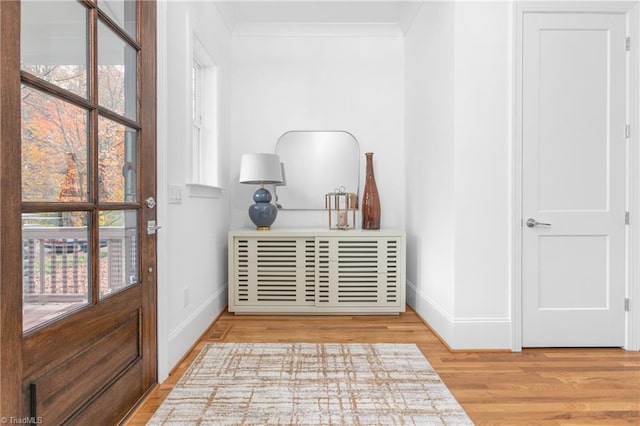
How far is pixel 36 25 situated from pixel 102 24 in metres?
0.41

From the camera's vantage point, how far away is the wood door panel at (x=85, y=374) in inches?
47.8

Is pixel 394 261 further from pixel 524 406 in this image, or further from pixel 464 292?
pixel 524 406

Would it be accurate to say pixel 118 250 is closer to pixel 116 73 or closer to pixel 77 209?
pixel 77 209

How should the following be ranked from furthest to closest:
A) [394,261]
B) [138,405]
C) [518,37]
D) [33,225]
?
[394,261] → [518,37] → [138,405] → [33,225]

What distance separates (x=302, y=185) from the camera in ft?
12.4

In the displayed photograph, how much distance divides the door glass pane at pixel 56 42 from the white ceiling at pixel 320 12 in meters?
2.03

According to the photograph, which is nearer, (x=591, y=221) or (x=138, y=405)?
(x=138, y=405)

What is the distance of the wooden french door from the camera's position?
109 cm

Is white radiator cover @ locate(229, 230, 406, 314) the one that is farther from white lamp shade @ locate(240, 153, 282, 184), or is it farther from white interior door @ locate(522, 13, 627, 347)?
white interior door @ locate(522, 13, 627, 347)

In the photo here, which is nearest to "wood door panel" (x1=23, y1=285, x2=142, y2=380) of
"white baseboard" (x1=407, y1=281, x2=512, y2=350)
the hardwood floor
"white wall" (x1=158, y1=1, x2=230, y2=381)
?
"white wall" (x1=158, y1=1, x2=230, y2=381)

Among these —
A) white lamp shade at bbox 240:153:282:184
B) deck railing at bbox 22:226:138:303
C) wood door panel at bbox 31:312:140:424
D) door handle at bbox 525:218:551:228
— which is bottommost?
wood door panel at bbox 31:312:140:424

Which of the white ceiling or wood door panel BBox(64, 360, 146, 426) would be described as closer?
wood door panel BBox(64, 360, 146, 426)

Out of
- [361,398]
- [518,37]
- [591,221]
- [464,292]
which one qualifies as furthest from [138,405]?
[518,37]

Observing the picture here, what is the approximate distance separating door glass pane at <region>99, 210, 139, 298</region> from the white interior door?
2319 mm
